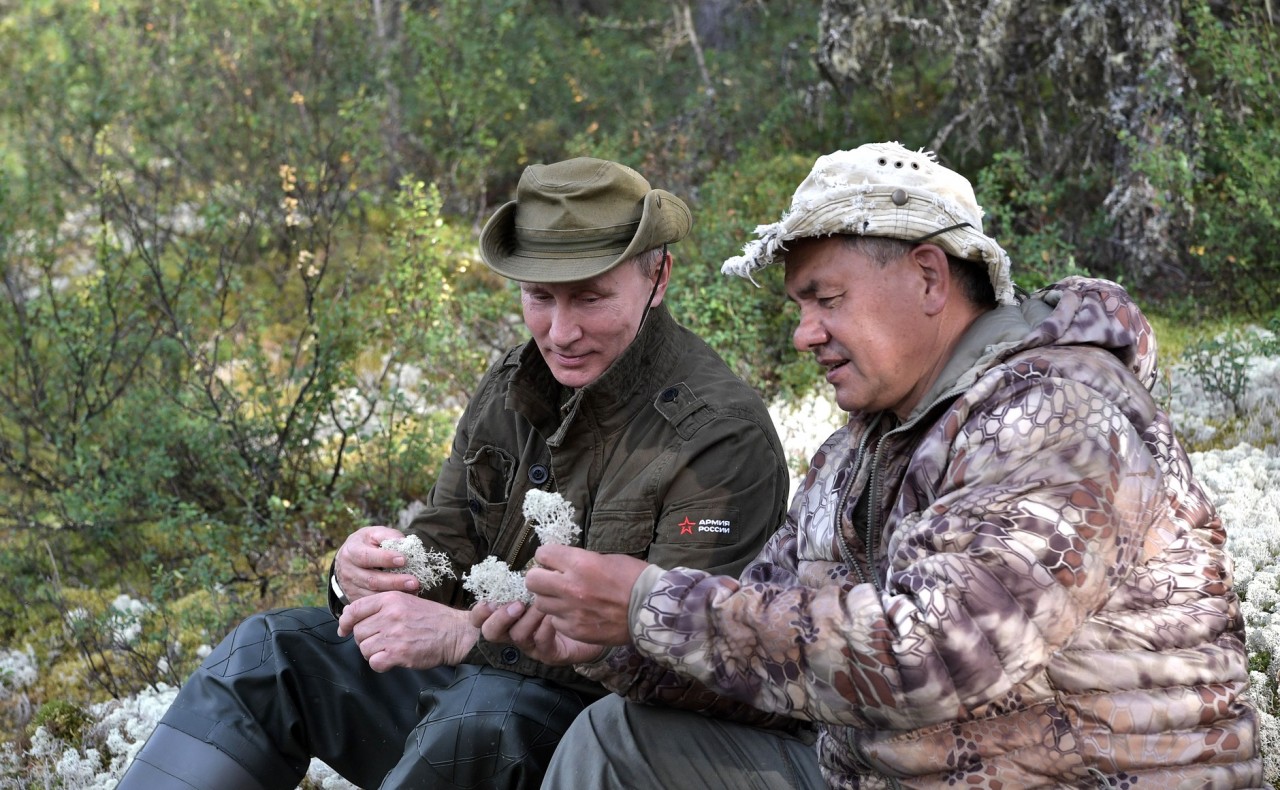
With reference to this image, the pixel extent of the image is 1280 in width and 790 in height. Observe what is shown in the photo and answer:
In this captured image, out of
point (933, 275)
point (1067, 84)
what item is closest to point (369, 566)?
point (933, 275)

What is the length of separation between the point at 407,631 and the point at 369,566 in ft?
0.93

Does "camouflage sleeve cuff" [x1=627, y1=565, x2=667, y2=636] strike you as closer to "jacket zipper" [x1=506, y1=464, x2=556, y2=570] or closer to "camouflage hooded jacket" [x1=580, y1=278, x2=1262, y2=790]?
"camouflage hooded jacket" [x1=580, y1=278, x2=1262, y2=790]

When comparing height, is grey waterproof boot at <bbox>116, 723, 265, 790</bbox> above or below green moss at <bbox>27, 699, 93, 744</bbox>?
above

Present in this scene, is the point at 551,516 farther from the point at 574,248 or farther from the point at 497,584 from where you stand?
the point at 574,248

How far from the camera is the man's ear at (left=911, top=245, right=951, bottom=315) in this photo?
2.35 metres

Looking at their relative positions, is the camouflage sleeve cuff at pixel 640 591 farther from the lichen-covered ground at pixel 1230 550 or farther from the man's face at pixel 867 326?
the lichen-covered ground at pixel 1230 550

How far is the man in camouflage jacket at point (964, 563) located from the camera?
1.91 metres

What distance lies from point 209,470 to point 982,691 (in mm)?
5991

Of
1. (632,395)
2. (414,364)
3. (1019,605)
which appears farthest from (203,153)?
(1019,605)

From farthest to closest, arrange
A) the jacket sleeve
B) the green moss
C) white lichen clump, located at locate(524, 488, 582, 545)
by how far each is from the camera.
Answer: the green moss
white lichen clump, located at locate(524, 488, 582, 545)
the jacket sleeve

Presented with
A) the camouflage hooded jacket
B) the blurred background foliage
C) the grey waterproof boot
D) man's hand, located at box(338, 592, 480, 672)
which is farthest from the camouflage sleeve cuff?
the blurred background foliage

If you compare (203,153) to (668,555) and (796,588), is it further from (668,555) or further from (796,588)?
(796,588)

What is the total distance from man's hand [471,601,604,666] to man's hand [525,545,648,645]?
0.43 m

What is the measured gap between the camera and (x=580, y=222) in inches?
131
